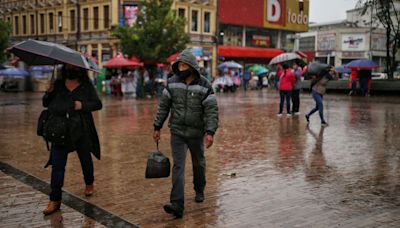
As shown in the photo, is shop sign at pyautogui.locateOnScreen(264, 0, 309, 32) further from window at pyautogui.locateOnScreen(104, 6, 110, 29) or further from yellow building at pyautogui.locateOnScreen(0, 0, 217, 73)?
window at pyautogui.locateOnScreen(104, 6, 110, 29)

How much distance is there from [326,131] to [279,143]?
236 centimetres

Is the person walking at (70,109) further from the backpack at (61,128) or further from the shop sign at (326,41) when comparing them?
the shop sign at (326,41)

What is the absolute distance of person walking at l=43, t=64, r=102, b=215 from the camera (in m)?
5.20

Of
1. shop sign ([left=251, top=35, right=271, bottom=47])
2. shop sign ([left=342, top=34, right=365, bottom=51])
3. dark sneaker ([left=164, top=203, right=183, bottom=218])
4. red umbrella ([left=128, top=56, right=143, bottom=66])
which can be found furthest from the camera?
shop sign ([left=342, top=34, right=365, bottom=51])

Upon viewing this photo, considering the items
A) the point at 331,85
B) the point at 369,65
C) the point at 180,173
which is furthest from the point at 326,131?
the point at 331,85

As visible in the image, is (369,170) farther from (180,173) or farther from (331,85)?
(331,85)

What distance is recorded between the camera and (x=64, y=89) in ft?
17.6

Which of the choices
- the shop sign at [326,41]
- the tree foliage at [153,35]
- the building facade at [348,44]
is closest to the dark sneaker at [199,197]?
the tree foliage at [153,35]

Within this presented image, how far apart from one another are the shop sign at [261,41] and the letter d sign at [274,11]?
1.93 m

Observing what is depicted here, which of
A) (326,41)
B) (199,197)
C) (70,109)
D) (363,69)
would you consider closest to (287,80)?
(199,197)

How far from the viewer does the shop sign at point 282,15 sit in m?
45.8

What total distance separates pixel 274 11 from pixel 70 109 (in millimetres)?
43237

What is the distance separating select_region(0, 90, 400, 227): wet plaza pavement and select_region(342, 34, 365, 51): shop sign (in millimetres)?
50751

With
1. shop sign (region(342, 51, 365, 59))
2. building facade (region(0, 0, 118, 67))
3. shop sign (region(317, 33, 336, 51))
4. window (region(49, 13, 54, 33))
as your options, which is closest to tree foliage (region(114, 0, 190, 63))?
building facade (region(0, 0, 118, 67))
